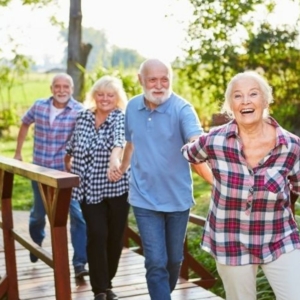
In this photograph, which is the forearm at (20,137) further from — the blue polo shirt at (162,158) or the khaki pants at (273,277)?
the khaki pants at (273,277)

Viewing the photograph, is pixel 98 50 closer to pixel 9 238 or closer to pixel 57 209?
pixel 9 238

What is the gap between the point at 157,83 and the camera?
4816mm

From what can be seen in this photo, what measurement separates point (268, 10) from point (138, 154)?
29.7ft

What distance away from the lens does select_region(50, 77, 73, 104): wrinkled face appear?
668 cm

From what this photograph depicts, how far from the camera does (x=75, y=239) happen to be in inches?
249

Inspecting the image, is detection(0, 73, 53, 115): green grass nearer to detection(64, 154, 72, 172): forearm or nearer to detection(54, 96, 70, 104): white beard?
detection(54, 96, 70, 104): white beard

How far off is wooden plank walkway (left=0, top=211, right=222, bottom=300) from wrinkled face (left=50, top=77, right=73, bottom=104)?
4.49 feet

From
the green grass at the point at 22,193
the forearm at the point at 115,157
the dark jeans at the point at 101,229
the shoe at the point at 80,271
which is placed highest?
the forearm at the point at 115,157

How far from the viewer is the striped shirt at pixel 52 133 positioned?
665cm

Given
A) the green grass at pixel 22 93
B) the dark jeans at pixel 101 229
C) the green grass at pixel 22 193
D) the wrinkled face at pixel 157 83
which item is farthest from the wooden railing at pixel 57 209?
the green grass at pixel 22 93

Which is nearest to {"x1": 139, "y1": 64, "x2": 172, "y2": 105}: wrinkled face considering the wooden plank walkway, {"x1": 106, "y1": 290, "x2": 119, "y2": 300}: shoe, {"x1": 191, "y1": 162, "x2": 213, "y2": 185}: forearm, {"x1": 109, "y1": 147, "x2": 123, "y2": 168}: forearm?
{"x1": 191, "y1": 162, "x2": 213, "y2": 185}: forearm

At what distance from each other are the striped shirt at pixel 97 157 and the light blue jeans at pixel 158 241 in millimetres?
606

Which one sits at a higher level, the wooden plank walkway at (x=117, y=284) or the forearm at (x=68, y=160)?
the forearm at (x=68, y=160)

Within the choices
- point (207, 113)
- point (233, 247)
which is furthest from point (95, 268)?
point (207, 113)
